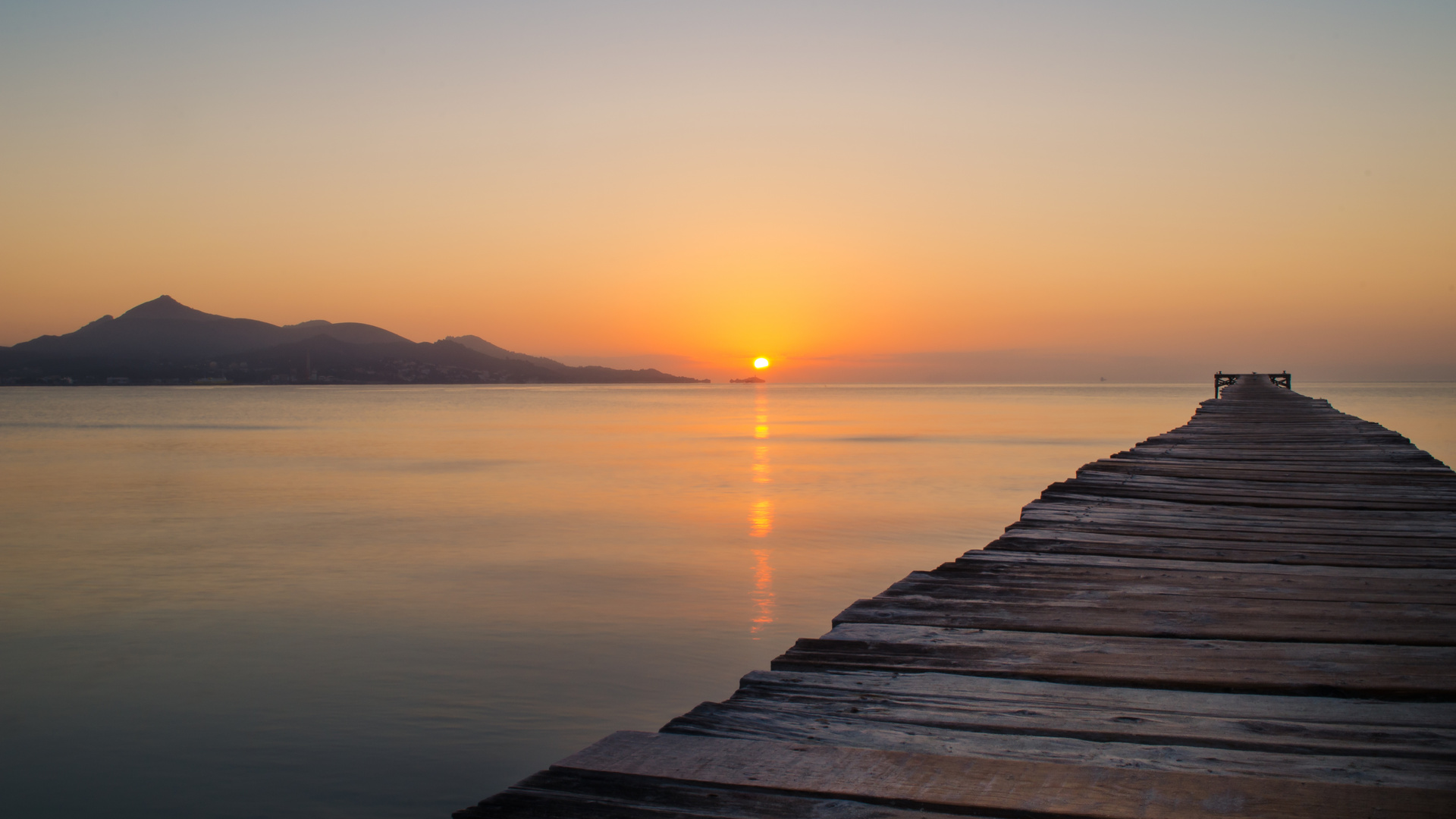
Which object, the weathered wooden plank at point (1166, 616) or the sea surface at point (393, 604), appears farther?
the sea surface at point (393, 604)

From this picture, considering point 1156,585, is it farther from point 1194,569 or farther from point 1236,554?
point 1236,554

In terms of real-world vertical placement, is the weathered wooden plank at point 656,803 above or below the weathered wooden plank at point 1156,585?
below

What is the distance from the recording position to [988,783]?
2002 millimetres

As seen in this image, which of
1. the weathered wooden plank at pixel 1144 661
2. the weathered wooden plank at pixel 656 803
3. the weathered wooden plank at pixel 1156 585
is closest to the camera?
the weathered wooden plank at pixel 656 803

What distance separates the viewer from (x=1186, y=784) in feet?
6.61

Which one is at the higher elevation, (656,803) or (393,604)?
(656,803)

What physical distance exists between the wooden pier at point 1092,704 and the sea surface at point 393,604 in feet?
11.8

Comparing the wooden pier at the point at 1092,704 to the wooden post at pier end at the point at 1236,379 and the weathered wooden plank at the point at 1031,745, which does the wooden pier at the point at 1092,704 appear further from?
the wooden post at pier end at the point at 1236,379

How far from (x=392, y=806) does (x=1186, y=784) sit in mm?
4720

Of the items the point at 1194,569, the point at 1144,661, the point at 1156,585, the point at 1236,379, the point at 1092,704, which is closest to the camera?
the point at 1092,704

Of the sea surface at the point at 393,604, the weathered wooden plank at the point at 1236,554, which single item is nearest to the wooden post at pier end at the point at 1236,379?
the sea surface at the point at 393,604

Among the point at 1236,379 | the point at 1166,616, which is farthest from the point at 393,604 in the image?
the point at 1236,379

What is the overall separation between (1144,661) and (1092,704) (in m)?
0.48

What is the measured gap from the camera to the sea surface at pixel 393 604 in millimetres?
6066
